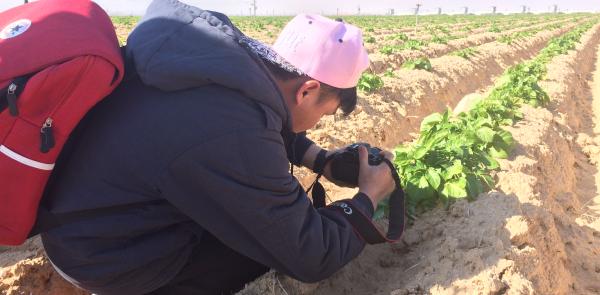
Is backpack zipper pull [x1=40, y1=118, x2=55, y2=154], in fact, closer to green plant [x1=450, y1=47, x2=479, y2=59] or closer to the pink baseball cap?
the pink baseball cap

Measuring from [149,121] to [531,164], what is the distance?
3.41 m

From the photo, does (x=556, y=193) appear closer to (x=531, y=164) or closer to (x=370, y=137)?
(x=531, y=164)

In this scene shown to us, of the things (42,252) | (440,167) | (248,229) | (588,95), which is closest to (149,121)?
(248,229)

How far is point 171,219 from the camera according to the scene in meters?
1.77

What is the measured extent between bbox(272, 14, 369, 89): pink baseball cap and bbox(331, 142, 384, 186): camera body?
0.49 metres

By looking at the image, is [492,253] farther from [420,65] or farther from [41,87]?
[420,65]

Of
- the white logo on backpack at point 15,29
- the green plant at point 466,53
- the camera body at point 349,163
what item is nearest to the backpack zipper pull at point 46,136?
the white logo on backpack at point 15,29

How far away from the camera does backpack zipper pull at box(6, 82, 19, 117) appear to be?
1357 millimetres

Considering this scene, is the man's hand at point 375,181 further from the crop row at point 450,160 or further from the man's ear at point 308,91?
the crop row at point 450,160

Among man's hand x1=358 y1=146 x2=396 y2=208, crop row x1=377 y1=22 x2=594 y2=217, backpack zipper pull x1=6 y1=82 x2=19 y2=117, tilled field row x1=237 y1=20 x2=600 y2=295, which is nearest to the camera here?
backpack zipper pull x1=6 y1=82 x2=19 y2=117

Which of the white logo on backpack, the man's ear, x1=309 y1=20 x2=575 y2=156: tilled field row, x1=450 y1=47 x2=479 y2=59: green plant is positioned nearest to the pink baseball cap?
the man's ear

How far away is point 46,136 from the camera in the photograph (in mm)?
1423

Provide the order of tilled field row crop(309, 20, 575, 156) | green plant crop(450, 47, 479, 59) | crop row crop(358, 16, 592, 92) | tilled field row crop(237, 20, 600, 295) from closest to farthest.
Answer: tilled field row crop(237, 20, 600, 295), tilled field row crop(309, 20, 575, 156), crop row crop(358, 16, 592, 92), green plant crop(450, 47, 479, 59)

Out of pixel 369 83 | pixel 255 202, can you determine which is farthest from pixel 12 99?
pixel 369 83
